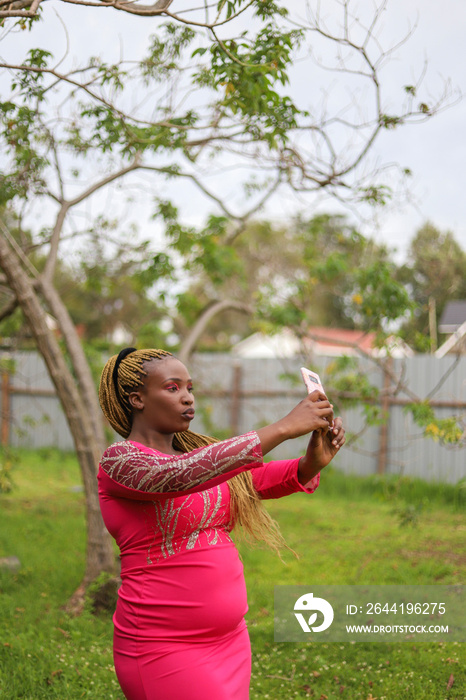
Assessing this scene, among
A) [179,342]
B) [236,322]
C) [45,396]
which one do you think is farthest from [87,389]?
[236,322]

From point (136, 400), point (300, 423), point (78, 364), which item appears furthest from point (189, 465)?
point (78, 364)

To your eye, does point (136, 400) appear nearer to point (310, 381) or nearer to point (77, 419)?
point (310, 381)

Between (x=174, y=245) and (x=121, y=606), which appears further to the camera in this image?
(x=174, y=245)

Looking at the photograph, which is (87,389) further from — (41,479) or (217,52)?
(41,479)

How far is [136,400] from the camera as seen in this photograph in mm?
1966

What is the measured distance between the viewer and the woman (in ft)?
5.50

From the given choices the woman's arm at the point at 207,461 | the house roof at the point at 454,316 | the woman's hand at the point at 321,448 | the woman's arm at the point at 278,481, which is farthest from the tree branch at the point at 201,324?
the house roof at the point at 454,316

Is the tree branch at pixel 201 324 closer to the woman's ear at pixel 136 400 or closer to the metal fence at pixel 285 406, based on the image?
the metal fence at pixel 285 406

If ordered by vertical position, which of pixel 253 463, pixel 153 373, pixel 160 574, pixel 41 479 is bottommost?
pixel 41 479

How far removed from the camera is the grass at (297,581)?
11.6 feet

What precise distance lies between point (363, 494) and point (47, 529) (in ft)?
13.5

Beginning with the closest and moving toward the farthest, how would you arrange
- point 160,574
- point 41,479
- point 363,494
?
point 160,574
point 363,494
point 41,479

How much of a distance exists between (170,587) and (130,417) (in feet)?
1.69

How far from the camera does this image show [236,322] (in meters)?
31.0
